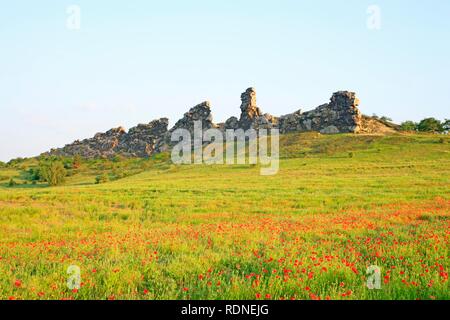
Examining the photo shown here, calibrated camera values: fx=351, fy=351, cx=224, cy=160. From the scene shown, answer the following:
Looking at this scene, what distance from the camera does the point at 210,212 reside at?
17.7 meters

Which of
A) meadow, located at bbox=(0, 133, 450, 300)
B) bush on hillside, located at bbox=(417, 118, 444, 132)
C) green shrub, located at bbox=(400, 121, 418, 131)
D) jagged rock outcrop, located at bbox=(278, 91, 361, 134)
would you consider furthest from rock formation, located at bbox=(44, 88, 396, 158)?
meadow, located at bbox=(0, 133, 450, 300)

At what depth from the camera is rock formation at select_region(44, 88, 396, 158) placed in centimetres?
9025

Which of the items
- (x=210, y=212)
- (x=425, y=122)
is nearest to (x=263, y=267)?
(x=210, y=212)

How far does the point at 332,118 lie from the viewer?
9225 centimetres

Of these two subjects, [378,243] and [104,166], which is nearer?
[378,243]

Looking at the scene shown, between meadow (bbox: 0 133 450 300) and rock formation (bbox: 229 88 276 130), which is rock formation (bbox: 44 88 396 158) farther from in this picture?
meadow (bbox: 0 133 450 300)

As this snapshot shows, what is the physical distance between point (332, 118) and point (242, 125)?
30.2 meters

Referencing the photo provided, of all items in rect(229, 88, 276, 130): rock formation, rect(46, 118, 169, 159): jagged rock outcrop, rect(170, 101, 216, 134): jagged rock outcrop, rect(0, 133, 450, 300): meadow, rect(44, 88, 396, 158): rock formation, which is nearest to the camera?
rect(0, 133, 450, 300): meadow

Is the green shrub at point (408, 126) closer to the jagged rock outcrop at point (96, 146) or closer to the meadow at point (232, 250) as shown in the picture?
the meadow at point (232, 250)

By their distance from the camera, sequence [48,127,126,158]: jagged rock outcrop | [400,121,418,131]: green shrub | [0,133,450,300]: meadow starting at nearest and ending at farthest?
[0,133,450,300]: meadow, [400,121,418,131]: green shrub, [48,127,126,158]: jagged rock outcrop

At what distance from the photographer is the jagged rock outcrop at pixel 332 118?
88.0 m

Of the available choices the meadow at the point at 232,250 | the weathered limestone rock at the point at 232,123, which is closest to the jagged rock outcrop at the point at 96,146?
the weathered limestone rock at the point at 232,123
